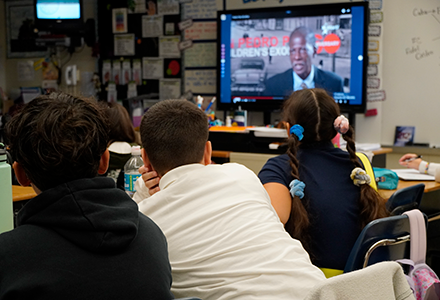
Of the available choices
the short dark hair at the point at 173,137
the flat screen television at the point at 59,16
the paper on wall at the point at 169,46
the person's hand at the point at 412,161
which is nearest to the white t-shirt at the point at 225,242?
the short dark hair at the point at 173,137

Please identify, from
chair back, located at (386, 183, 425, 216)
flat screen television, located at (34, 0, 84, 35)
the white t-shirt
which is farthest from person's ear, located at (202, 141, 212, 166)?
flat screen television, located at (34, 0, 84, 35)

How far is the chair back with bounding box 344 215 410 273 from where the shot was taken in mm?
1499

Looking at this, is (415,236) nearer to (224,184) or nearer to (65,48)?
(224,184)

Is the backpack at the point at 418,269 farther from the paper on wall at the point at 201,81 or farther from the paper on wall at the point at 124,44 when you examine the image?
the paper on wall at the point at 124,44

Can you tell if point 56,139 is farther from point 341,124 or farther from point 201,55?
point 201,55

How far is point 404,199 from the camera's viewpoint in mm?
2080

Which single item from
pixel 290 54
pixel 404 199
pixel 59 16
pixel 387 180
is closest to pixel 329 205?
pixel 404 199

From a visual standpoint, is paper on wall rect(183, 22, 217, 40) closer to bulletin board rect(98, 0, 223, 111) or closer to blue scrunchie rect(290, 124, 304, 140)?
bulletin board rect(98, 0, 223, 111)

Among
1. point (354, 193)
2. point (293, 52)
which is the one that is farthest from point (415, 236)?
point (293, 52)

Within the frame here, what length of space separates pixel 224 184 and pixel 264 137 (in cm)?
238

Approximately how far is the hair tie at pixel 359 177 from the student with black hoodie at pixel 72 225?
1.03 metres

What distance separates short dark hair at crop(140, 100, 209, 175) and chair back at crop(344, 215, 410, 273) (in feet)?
1.93

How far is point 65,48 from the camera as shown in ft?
17.2

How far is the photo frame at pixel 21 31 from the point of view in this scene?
213 inches
